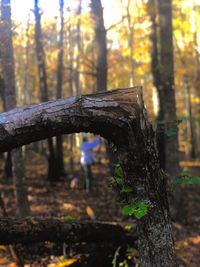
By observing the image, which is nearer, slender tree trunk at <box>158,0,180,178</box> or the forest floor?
the forest floor

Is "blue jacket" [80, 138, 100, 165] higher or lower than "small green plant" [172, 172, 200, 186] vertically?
higher

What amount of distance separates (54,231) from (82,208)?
16.5ft

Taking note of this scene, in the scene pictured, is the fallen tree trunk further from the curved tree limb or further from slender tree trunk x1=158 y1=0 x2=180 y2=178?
slender tree trunk x1=158 y1=0 x2=180 y2=178

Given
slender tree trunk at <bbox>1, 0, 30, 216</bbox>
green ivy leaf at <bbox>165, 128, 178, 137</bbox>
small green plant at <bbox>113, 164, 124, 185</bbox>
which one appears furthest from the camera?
slender tree trunk at <bbox>1, 0, 30, 216</bbox>

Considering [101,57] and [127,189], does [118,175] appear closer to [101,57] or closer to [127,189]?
[127,189]

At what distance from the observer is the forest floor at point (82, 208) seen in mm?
7020

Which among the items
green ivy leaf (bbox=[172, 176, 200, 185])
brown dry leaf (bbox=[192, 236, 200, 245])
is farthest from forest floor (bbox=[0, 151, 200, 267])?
green ivy leaf (bbox=[172, 176, 200, 185])

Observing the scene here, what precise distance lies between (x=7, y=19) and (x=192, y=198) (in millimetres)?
8364

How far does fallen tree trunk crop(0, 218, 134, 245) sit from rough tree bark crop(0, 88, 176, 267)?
1.79 m

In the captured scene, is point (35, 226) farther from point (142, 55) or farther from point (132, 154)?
point (142, 55)

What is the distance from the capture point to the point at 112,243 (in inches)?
255

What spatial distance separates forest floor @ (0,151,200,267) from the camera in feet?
23.0

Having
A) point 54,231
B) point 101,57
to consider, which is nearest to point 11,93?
point 54,231

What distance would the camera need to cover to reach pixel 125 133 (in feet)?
12.5
